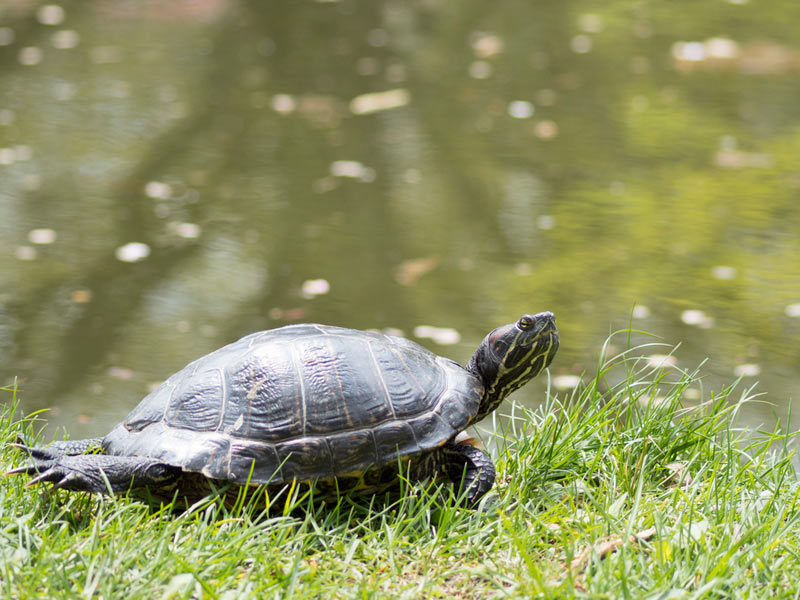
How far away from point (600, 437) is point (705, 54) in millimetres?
7220

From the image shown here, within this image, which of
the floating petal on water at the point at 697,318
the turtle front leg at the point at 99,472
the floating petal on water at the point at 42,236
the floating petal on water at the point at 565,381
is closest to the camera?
the turtle front leg at the point at 99,472

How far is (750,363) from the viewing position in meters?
4.58

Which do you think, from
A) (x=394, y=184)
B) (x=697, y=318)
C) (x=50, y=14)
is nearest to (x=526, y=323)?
(x=697, y=318)

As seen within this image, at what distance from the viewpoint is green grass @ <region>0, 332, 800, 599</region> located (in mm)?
2400

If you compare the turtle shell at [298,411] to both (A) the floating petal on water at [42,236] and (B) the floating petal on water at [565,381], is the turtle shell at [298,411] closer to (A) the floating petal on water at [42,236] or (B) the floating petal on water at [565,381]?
(B) the floating petal on water at [565,381]

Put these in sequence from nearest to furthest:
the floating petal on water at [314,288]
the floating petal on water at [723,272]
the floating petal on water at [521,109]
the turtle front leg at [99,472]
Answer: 1. the turtle front leg at [99,472]
2. the floating petal on water at [314,288]
3. the floating petal on water at [723,272]
4. the floating petal on water at [521,109]

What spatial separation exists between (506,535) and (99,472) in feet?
4.35

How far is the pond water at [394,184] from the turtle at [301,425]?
4.52 feet

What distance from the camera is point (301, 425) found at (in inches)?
111

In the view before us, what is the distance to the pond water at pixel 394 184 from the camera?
4973 millimetres

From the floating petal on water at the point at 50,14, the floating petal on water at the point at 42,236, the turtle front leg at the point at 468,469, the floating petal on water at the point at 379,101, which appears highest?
the turtle front leg at the point at 468,469

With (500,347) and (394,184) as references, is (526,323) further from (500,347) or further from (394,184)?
(394,184)

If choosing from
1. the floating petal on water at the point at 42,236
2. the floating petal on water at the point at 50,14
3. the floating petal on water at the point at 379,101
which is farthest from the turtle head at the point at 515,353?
the floating petal on water at the point at 50,14

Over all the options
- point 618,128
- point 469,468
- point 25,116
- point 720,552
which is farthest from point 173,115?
point 720,552
